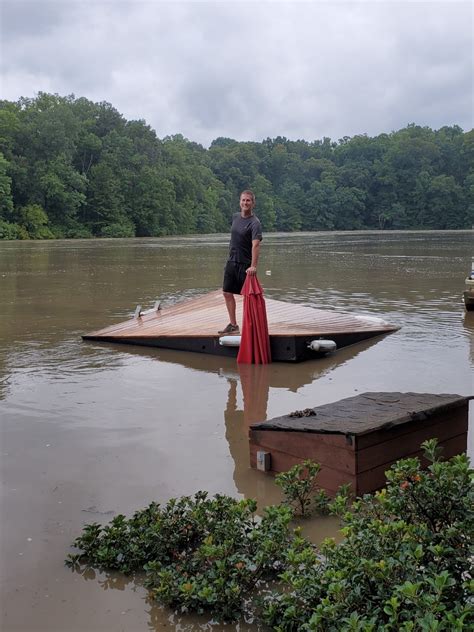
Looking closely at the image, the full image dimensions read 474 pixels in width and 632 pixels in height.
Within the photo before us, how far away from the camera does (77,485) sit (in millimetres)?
4328

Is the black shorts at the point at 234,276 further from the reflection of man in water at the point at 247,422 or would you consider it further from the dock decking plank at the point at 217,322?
the reflection of man in water at the point at 247,422

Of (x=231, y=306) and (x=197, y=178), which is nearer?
(x=231, y=306)

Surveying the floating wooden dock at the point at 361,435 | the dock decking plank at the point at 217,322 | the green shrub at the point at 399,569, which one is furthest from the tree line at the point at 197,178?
the green shrub at the point at 399,569

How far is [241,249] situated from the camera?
826 cm

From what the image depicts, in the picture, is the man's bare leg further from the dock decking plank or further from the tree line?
the tree line

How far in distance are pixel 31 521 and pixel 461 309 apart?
10.3 metres

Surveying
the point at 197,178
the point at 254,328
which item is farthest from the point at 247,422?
the point at 197,178

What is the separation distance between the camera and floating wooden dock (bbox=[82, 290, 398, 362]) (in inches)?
322

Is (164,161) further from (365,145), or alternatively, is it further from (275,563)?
(275,563)

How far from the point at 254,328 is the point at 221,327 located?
109 cm

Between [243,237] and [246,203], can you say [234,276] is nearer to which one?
[243,237]

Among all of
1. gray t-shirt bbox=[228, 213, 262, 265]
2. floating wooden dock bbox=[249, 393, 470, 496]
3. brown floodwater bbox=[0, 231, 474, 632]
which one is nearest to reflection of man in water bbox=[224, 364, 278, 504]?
brown floodwater bbox=[0, 231, 474, 632]

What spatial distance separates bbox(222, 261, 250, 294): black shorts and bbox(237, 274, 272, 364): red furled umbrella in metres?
0.50

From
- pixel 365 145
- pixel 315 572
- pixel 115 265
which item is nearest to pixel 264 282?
pixel 115 265
